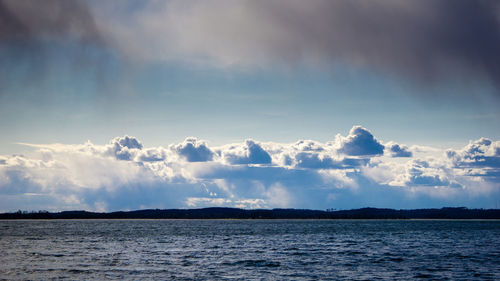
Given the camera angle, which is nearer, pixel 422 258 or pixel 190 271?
pixel 190 271

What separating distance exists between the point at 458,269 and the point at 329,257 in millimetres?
22433

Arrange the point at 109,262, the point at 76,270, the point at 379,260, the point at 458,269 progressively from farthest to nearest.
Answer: the point at 379,260 → the point at 109,262 → the point at 458,269 → the point at 76,270

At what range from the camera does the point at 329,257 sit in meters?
83.3

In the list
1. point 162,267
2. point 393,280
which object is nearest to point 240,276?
point 162,267

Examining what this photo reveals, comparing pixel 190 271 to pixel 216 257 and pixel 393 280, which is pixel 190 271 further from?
pixel 393 280

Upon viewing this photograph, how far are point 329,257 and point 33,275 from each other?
158ft

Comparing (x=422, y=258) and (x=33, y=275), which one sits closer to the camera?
(x=33, y=275)

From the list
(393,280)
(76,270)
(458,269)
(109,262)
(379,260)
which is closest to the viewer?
(393,280)

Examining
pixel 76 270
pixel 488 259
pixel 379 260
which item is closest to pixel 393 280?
pixel 379 260

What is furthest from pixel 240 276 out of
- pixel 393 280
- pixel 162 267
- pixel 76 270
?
pixel 76 270

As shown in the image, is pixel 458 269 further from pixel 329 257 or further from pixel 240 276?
pixel 240 276

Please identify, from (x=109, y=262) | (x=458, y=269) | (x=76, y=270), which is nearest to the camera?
(x=76, y=270)

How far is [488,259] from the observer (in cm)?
8156

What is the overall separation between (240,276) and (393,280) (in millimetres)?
18673
